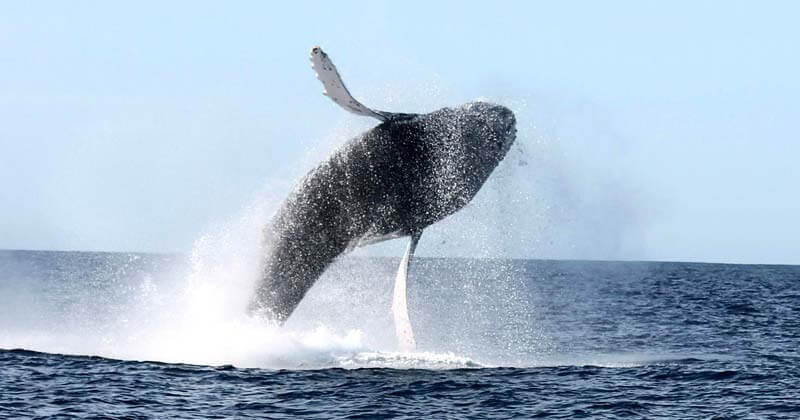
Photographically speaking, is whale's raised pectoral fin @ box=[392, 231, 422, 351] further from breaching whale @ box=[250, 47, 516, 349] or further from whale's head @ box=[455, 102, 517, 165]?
whale's head @ box=[455, 102, 517, 165]

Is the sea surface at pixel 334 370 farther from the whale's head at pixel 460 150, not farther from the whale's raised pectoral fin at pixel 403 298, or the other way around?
the whale's head at pixel 460 150

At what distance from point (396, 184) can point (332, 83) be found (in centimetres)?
306

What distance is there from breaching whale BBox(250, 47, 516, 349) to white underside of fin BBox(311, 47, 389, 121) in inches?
28.5

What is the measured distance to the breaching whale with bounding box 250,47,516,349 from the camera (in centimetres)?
1956

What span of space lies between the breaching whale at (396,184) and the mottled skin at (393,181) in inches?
0.7

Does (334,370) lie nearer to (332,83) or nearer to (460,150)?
(460,150)

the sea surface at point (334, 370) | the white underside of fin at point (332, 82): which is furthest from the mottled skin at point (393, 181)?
the sea surface at point (334, 370)

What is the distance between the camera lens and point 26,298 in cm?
5422

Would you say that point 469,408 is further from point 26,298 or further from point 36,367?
point 26,298

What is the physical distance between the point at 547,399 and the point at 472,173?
4.73m

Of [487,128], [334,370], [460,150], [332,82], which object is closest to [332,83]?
[332,82]

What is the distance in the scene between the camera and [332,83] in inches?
686

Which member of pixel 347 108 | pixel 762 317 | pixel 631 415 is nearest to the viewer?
pixel 347 108

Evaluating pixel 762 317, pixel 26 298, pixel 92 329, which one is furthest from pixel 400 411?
pixel 26 298
